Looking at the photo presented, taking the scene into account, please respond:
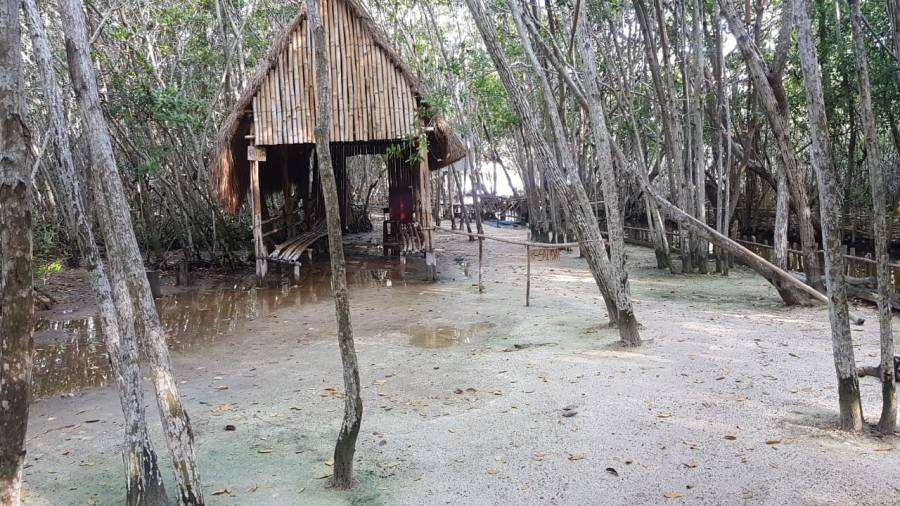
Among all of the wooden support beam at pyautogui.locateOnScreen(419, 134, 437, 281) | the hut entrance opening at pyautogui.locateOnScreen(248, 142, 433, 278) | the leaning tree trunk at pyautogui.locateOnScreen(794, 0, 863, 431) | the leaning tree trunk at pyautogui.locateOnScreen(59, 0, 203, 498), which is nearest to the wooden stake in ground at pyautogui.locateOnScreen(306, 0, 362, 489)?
the leaning tree trunk at pyautogui.locateOnScreen(59, 0, 203, 498)

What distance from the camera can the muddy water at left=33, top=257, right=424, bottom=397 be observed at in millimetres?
6547

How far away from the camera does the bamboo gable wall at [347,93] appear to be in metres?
11.0

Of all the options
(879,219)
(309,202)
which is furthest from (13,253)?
(309,202)

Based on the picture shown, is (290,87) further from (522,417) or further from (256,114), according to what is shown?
(522,417)

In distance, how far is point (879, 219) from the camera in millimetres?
3689

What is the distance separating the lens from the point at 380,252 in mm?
A: 16531

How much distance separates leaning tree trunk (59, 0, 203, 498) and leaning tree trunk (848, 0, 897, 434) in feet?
12.5

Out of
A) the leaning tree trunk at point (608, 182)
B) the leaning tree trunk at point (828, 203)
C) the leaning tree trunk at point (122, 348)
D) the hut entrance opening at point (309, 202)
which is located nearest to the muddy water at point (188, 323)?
the hut entrance opening at point (309, 202)

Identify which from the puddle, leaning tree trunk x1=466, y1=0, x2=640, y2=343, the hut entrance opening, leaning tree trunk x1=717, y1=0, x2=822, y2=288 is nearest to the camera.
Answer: leaning tree trunk x1=717, y1=0, x2=822, y2=288

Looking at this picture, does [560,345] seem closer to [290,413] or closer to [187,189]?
[290,413]

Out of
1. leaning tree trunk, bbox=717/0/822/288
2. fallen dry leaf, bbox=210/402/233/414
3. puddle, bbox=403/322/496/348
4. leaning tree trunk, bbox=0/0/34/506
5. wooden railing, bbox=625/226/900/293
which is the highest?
leaning tree trunk, bbox=717/0/822/288

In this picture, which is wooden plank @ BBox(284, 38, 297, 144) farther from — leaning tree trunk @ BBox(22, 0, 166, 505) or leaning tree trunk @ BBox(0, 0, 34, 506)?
leaning tree trunk @ BBox(0, 0, 34, 506)

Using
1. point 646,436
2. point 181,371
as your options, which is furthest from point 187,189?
point 646,436

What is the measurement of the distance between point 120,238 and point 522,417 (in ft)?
9.34
